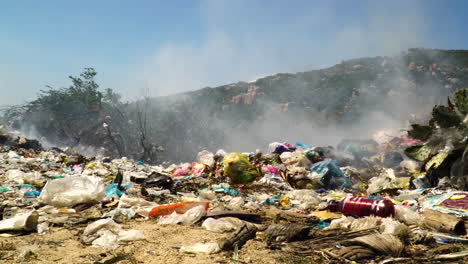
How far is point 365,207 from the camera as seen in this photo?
2373 millimetres

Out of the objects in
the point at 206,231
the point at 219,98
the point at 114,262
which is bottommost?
the point at 206,231

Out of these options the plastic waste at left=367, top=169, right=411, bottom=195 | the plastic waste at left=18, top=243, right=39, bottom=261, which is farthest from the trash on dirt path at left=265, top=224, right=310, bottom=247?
the plastic waste at left=367, top=169, right=411, bottom=195

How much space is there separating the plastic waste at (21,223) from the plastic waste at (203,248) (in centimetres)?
114

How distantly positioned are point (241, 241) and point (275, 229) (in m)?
0.31

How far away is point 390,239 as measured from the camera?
1.54m

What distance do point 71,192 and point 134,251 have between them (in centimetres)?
144

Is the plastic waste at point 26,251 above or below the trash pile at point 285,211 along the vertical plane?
above

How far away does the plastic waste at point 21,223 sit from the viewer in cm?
187

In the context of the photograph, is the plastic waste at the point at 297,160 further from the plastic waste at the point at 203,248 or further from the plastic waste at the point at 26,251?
the plastic waste at the point at 26,251

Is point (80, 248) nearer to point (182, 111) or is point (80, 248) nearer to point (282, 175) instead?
point (282, 175)

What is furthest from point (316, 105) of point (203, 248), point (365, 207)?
point (203, 248)

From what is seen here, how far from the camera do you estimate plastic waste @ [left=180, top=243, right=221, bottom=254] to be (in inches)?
63.1

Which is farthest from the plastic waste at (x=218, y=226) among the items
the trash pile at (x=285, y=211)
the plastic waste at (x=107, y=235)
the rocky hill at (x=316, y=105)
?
the rocky hill at (x=316, y=105)

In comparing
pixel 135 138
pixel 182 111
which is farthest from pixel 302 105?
pixel 135 138
